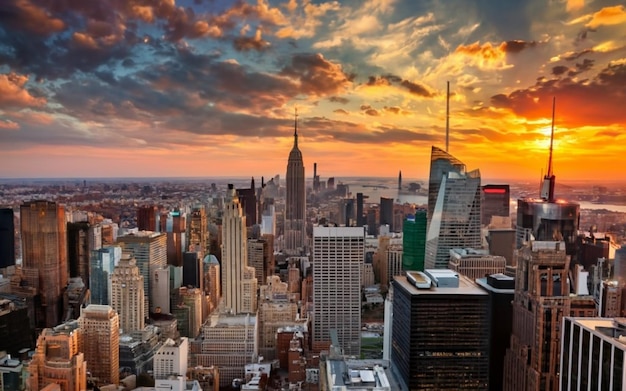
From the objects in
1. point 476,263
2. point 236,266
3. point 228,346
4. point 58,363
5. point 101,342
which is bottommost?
point 228,346

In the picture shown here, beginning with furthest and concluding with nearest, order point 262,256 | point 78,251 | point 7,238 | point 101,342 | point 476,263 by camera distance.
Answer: point 262,256 < point 476,263 < point 78,251 < point 7,238 < point 101,342

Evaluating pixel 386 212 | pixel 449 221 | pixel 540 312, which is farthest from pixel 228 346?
pixel 540 312

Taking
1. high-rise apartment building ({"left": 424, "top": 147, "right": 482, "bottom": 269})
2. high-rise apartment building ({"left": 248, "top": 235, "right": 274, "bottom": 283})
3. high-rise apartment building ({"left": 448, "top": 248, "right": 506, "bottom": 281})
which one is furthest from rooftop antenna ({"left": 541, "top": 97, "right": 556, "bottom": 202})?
high-rise apartment building ({"left": 248, "top": 235, "right": 274, "bottom": 283})

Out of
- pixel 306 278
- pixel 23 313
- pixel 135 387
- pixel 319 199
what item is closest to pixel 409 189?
pixel 319 199

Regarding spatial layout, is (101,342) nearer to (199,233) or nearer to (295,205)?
(199,233)

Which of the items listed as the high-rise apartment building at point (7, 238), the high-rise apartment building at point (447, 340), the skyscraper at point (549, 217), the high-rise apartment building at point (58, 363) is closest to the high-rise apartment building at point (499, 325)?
the high-rise apartment building at point (447, 340)

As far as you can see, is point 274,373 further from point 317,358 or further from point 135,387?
point 135,387

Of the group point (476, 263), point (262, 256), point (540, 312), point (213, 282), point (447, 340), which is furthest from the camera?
point (262, 256)
